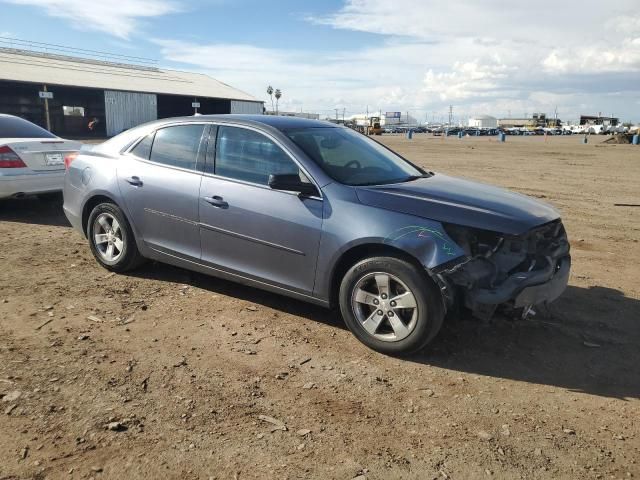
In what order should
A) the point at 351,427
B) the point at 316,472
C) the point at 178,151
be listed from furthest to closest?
the point at 178,151
the point at 351,427
the point at 316,472

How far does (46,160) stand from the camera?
26.0 ft

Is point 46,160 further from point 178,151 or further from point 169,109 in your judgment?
point 169,109

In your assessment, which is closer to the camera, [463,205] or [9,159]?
[463,205]

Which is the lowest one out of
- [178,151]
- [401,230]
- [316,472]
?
[316,472]

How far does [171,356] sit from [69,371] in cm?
66

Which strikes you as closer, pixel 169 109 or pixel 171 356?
pixel 171 356

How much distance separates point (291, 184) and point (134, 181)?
1893mm

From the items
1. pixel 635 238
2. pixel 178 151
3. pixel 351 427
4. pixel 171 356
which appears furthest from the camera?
A: pixel 635 238

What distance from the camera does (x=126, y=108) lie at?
43.8 meters

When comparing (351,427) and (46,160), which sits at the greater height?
(46,160)

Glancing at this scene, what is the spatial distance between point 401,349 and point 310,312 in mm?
1117

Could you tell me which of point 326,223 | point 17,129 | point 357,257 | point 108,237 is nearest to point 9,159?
point 17,129

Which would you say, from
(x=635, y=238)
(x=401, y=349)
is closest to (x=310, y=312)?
(x=401, y=349)

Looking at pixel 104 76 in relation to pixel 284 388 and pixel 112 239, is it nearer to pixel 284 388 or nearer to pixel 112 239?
pixel 112 239
